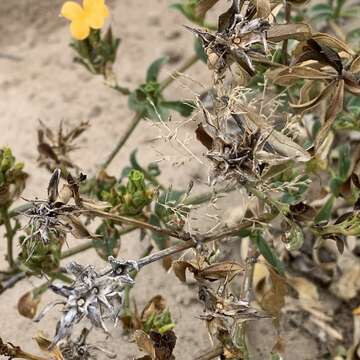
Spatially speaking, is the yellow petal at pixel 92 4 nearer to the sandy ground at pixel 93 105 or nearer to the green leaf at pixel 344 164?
the sandy ground at pixel 93 105

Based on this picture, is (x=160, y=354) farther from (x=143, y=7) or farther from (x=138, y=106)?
(x=143, y=7)

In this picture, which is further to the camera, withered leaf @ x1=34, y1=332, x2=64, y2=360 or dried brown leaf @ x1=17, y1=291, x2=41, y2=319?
dried brown leaf @ x1=17, y1=291, x2=41, y2=319

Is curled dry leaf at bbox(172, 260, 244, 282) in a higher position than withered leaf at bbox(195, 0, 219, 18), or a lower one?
lower

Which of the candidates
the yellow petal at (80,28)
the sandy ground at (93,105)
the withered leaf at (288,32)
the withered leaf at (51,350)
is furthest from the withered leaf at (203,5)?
the withered leaf at (51,350)

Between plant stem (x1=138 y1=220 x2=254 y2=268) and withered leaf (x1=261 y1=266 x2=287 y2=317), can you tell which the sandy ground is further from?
plant stem (x1=138 y1=220 x2=254 y2=268)

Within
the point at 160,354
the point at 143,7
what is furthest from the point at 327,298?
the point at 143,7

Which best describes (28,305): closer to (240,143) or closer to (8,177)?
(8,177)

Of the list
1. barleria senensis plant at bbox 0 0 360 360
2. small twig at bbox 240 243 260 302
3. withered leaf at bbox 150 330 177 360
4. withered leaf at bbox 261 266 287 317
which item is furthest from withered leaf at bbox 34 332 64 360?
withered leaf at bbox 261 266 287 317
